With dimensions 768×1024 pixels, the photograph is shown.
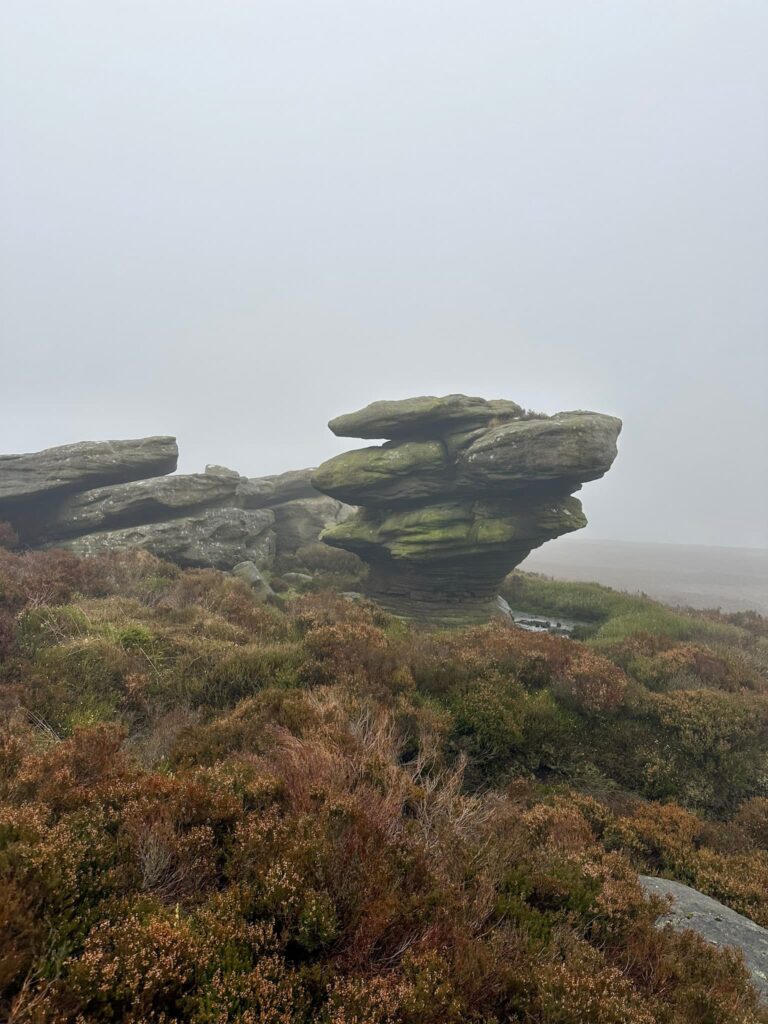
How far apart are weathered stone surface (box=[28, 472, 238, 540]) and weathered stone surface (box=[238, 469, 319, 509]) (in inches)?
276

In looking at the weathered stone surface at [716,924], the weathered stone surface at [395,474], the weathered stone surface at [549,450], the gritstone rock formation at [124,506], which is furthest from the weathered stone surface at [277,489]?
the weathered stone surface at [716,924]

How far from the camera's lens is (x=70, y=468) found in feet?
73.9

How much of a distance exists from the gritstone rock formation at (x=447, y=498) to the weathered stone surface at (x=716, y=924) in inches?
638

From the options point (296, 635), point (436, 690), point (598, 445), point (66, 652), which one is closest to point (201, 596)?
point (296, 635)

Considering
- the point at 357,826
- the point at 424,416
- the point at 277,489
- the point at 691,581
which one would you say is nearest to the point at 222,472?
the point at 277,489

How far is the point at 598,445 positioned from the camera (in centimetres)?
1945

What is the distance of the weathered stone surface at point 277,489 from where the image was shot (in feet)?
106

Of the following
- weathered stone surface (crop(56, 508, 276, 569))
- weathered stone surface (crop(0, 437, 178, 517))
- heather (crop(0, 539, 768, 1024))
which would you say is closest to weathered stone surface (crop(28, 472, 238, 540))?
weathered stone surface (crop(0, 437, 178, 517))

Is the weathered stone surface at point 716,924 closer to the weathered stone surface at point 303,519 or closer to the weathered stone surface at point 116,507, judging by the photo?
the weathered stone surface at point 116,507

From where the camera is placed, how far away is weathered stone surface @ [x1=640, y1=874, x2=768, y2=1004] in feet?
14.5

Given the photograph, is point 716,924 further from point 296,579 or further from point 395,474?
point 296,579

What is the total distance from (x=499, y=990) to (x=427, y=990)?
0.66 m

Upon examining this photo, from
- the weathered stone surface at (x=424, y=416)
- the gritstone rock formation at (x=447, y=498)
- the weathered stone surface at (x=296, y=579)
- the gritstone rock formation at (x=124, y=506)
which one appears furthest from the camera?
the weathered stone surface at (x=296, y=579)

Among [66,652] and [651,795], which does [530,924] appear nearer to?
[651,795]
